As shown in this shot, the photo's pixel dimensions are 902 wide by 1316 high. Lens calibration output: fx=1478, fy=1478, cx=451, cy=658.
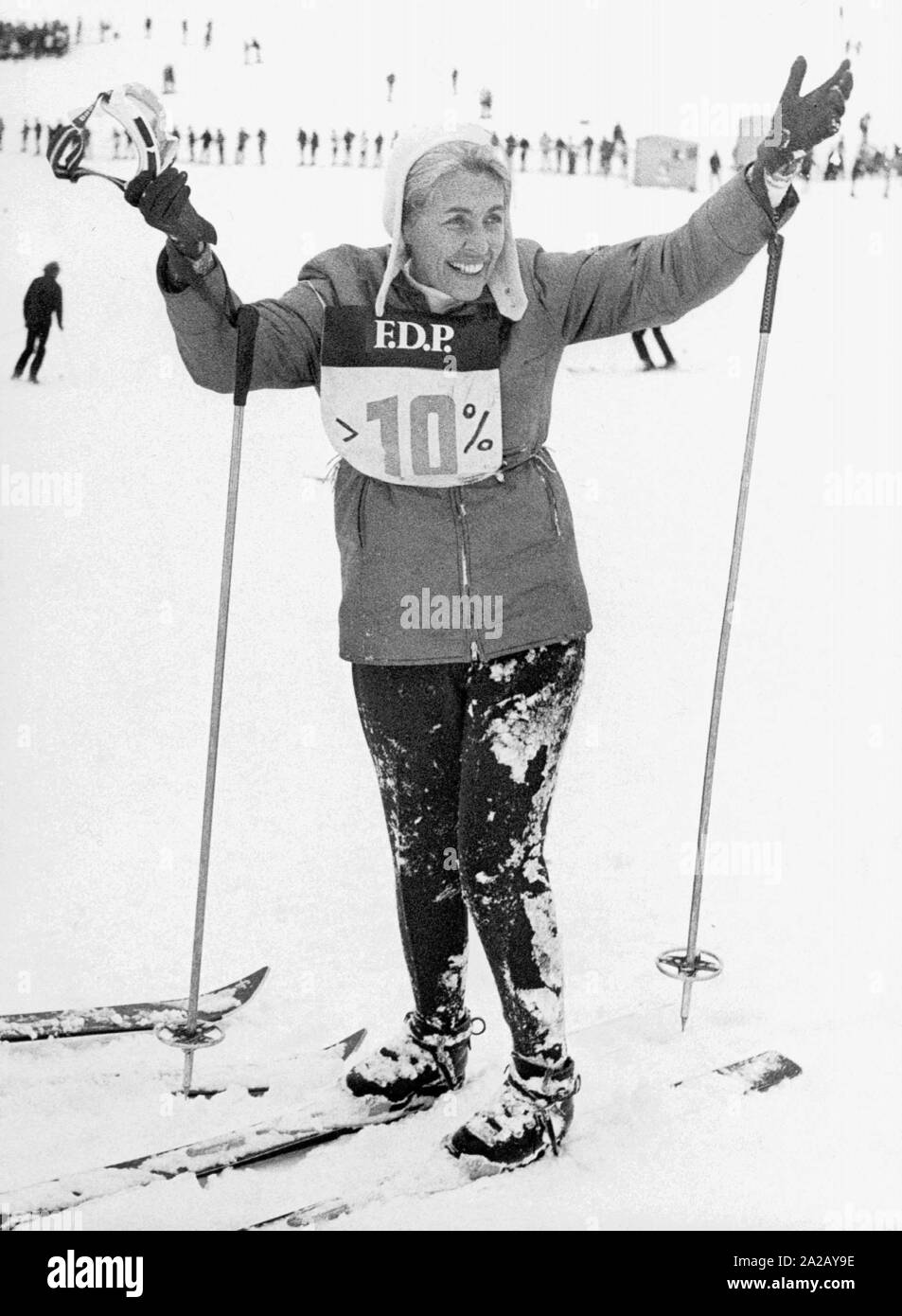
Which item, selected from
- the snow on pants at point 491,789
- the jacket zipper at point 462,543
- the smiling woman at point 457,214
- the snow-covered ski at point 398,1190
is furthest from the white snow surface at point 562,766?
the smiling woman at point 457,214

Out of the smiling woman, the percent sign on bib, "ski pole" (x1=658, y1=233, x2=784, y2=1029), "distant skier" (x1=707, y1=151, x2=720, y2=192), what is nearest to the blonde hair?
the smiling woman

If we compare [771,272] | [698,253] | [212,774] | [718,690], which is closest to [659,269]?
[698,253]

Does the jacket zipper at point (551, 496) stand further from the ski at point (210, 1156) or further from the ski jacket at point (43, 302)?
the ski jacket at point (43, 302)

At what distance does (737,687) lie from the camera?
12.4ft

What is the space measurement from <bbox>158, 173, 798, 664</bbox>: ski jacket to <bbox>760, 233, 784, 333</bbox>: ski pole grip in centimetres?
4

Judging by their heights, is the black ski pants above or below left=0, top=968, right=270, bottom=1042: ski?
above

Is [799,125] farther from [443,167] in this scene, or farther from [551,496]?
[551,496]

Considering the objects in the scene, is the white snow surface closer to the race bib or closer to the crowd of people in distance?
the crowd of people in distance

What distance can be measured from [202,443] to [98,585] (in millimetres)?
554

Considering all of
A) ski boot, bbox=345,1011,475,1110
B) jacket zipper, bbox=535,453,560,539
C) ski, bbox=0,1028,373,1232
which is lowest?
ski, bbox=0,1028,373,1232

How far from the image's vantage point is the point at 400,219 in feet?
5.96

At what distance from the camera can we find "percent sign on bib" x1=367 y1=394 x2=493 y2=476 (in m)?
1.85

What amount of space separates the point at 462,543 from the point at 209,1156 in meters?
0.90

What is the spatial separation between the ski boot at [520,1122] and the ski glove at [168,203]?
3.75ft
